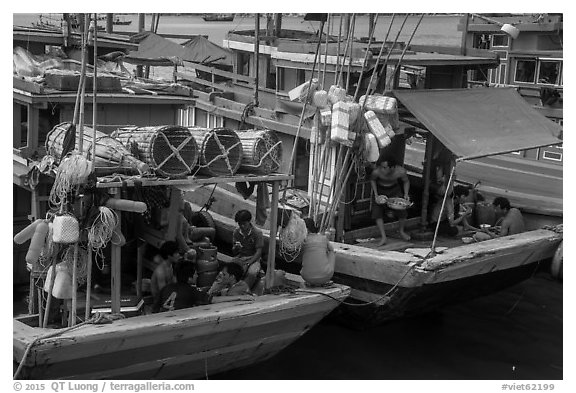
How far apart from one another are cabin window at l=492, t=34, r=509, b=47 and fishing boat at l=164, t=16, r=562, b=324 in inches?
359

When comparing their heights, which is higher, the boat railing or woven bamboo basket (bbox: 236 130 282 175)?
the boat railing

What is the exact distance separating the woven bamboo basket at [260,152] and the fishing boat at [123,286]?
0.39ft

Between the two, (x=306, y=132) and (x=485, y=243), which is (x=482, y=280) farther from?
(x=306, y=132)

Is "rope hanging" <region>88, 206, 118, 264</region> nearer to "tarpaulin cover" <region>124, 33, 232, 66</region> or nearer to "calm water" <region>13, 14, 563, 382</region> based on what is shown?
"calm water" <region>13, 14, 563, 382</region>

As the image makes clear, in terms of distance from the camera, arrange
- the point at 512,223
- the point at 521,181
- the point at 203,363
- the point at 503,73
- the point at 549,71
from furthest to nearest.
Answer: the point at 503,73, the point at 549,71, the point at 521,181, the point at 512,223, the point at 203,363

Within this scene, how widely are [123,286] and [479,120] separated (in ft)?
17.9

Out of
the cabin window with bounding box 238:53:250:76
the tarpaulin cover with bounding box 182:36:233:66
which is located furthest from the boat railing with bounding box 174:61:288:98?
the tarpaulin cover with bounding box 182:36:233:66

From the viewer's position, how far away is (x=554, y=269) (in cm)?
1199

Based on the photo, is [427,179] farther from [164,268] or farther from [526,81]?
[526,81]

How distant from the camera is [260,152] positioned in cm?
983

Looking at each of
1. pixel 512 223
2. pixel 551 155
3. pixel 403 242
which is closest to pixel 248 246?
pixel 403 242

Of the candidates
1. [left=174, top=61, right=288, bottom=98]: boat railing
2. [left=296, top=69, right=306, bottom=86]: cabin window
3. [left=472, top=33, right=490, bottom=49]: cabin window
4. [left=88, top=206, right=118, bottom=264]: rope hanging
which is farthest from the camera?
[left=472, top=33, right=490, bottom=49]: cabin window

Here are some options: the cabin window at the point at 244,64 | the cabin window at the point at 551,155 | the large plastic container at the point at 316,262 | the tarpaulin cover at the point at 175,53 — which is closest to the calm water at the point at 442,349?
the large plastic container at the point at 316,262

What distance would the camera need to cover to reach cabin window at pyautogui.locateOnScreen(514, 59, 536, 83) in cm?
2242
